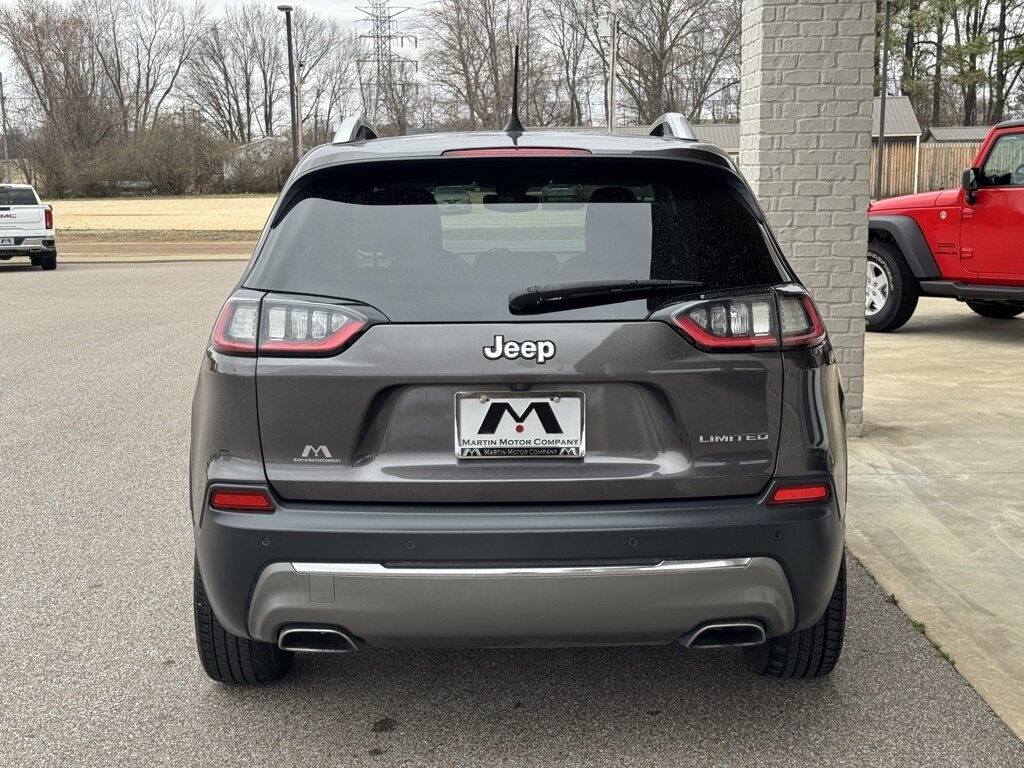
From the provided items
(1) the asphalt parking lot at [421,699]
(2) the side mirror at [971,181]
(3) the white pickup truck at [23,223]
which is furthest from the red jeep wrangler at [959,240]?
(3) the white pickup truck at [23,223]

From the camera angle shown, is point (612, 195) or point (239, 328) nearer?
point (239, 328)

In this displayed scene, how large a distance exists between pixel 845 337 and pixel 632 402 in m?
4.31

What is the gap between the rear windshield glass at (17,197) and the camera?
80.2 feet

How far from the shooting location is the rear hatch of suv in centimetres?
275

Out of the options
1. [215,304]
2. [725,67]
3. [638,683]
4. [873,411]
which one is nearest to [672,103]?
[725,67]

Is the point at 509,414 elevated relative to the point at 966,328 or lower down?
elevated

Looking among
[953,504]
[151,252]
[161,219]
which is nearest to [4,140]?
[161,219]

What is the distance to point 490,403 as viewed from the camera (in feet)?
9.05

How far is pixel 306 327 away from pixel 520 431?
58cm

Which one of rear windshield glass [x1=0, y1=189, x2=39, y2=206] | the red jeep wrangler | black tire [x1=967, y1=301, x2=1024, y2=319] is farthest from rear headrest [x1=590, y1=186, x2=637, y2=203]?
rear windshield glass [x1=0, y1=189, x2=39, y2=206]

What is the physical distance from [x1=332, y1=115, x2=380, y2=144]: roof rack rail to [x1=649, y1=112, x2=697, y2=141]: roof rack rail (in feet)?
2.98

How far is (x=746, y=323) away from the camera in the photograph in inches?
111

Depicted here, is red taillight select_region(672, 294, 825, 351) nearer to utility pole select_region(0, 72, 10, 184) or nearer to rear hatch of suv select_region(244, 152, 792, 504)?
rear hatch of suv select_region(244, 152, 792, 504)

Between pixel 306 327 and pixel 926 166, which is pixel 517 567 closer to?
pixel 306 327
